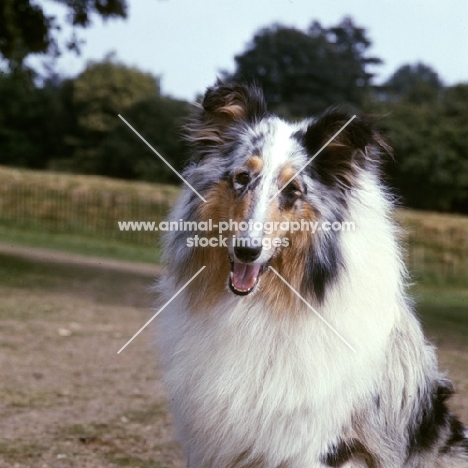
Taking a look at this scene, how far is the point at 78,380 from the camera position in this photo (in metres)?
8.39

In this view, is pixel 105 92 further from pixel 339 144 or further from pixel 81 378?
pixel 339 144

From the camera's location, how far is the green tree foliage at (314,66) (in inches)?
1150

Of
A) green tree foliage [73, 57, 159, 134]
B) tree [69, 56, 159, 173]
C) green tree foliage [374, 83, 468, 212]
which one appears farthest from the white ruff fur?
green tree foliage [73, 57, 159, 134]

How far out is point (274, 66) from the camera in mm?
29656

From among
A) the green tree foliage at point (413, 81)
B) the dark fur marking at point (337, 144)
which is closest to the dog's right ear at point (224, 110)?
the dark fur marking at point (337, 144)

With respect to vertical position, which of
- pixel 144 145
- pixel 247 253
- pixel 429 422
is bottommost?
pixel 429 422

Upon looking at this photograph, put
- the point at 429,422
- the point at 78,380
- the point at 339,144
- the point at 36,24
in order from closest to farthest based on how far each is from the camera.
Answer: the point at 339,144, the point at 429,422, the point at 78,380, the point at 36,24

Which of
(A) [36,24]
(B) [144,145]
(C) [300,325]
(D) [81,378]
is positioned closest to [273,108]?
(B) [144,145]

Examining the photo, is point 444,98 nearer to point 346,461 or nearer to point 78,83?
point 78,83

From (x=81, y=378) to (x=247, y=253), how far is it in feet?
18.1

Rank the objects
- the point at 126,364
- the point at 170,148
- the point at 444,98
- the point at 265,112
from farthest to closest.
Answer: the point at 170,148
the point at 444,98
the point at 126,364
the point at 265,112

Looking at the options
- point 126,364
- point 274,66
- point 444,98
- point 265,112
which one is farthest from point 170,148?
point 265,112

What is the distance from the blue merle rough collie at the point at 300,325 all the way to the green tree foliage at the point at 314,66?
24.5 meters

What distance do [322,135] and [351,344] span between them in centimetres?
119
